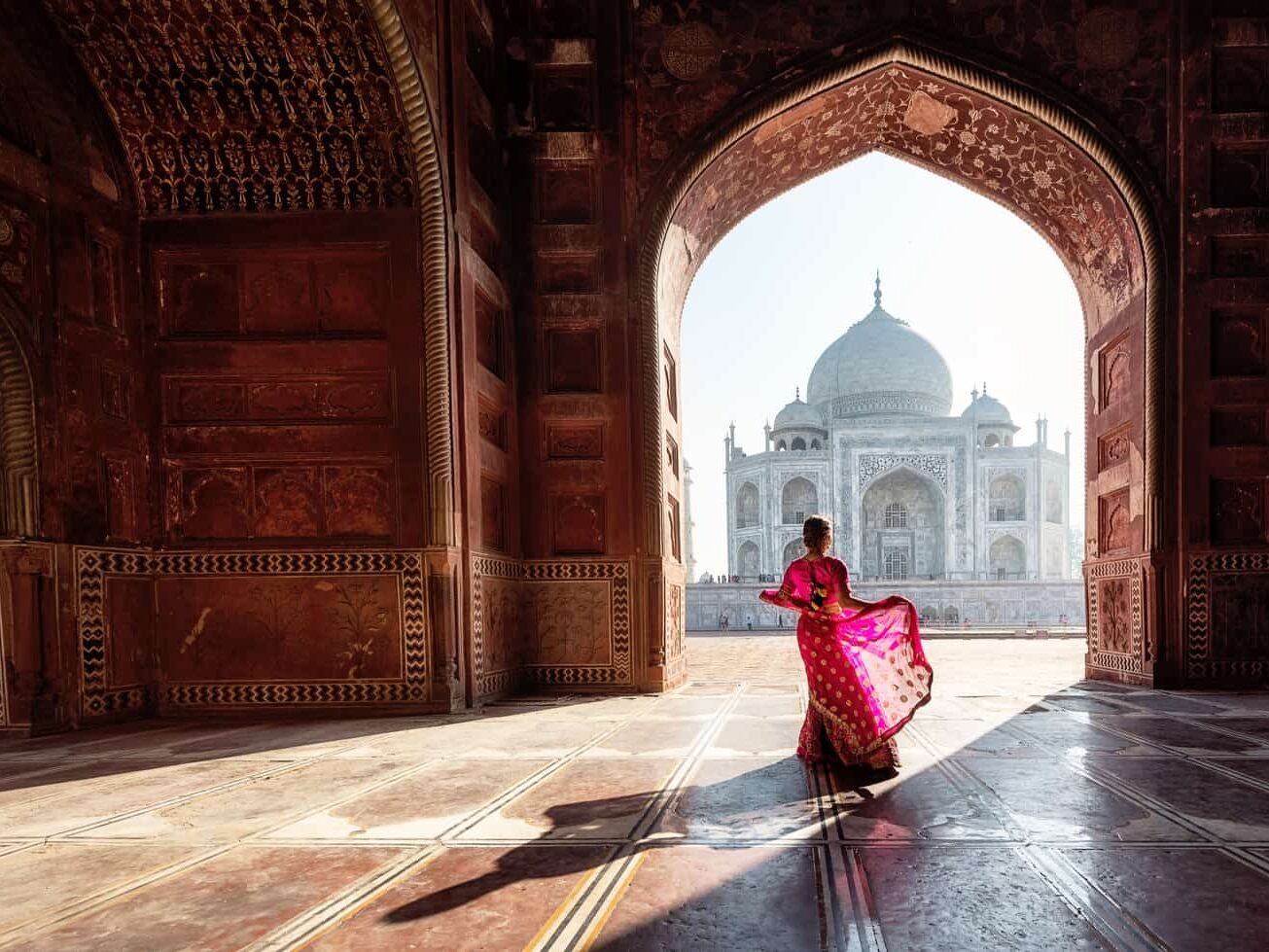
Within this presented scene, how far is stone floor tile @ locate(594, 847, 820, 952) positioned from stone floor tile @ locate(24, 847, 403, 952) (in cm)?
85

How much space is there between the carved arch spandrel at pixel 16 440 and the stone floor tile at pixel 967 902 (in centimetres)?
500

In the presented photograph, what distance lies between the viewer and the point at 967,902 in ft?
6.81

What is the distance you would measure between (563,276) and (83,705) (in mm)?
4727

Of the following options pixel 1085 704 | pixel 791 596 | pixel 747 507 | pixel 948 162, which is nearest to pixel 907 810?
pixel 791 596

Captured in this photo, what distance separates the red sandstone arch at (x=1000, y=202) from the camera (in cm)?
683

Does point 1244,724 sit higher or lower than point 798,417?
lower

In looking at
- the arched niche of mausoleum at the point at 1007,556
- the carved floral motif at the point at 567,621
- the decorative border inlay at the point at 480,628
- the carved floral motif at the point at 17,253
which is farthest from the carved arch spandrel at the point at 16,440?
the arched niche of mausoleum at the point at 1007,556

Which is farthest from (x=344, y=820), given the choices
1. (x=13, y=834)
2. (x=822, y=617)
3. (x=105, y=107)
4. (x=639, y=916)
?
(x=105, y=107)

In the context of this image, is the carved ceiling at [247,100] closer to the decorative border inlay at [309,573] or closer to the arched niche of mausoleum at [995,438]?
the decorative border inlay at [309,573]

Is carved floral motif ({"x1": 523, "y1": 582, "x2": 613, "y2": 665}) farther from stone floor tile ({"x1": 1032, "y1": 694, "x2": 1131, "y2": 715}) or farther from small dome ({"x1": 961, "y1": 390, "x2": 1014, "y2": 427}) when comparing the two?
small dome ({"x1": 961, "y1": 390, "x2": 1014, "y2": 427})

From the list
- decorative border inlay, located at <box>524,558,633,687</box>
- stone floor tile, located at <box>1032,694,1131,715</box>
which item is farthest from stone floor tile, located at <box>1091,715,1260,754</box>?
decorative border inlay, located at <box>524,558,633,687</box>

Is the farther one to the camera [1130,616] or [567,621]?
[1130,616]

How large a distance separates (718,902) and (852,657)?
1.66 metres

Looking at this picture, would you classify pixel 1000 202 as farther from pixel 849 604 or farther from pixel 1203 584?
pixel 849 604
